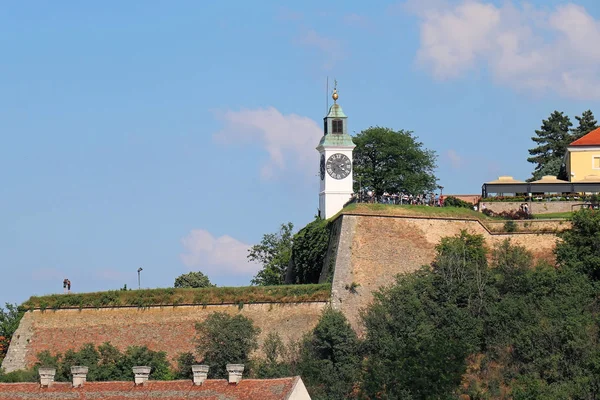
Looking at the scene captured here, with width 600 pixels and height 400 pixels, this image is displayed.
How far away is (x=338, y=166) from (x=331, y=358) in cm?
1219

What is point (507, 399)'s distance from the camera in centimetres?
6400

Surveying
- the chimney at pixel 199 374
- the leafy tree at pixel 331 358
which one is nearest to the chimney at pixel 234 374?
the chimney at pixel 199 374

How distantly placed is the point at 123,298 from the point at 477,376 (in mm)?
17690

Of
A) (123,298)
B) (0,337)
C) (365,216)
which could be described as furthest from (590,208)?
(0,337)

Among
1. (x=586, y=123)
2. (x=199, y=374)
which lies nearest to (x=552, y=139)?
(x=586, y=123)

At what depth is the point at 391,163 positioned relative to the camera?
86.5 m

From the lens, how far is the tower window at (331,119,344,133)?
255ft

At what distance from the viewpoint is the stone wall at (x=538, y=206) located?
255 feet

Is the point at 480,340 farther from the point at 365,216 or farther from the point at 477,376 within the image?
the point at 365,216

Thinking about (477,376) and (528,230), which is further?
(528,230)

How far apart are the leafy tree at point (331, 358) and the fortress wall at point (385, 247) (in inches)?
70.5

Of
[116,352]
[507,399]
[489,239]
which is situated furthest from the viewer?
[489,239]

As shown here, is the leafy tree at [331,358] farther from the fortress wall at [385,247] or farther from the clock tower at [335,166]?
the clock tower at [335,166]

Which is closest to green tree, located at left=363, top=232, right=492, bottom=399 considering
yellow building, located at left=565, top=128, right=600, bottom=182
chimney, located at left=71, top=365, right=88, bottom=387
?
chimney, located at left=71, top=365, right=88, bottom=387
